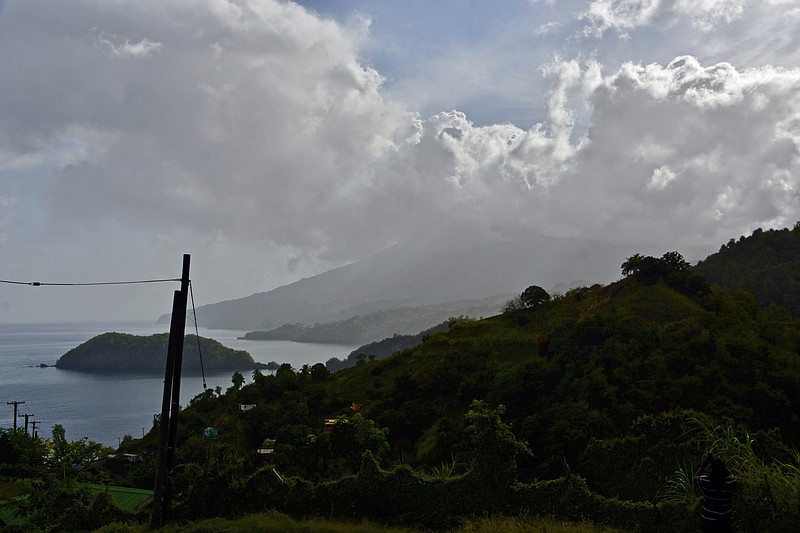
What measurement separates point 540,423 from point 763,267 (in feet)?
155

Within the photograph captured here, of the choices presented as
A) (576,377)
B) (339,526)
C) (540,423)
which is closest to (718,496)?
(339,526)

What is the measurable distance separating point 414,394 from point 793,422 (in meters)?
25.8

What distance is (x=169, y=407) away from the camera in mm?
13641

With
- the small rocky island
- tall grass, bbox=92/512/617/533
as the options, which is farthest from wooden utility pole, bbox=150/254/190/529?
the small rocky island

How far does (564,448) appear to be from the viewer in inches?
1000

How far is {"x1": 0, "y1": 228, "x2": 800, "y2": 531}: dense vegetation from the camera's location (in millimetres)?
13367

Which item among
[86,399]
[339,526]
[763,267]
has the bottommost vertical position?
[86,399]

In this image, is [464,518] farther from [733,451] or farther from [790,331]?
[790,331]

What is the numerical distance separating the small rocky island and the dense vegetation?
110473 mm

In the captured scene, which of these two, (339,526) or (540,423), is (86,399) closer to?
(540,423)

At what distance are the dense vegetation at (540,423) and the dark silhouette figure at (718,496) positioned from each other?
3.53m

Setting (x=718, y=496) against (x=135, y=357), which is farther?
(x=135, y=357)

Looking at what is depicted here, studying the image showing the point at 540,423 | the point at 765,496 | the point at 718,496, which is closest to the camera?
the point at 718,496

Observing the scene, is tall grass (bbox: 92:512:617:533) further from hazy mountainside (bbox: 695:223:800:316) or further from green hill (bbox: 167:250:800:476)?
hazy mountainside (bbox: 695:223:800:316)
